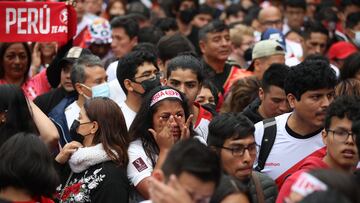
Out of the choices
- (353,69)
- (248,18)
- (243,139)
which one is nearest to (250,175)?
(243,139)

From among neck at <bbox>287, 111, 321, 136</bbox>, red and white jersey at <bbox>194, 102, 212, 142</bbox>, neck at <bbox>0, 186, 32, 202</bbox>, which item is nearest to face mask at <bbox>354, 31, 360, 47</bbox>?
red and white jersey at <bbox>194, 102, 212, 142</bbox>

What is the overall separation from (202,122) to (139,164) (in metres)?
1.23

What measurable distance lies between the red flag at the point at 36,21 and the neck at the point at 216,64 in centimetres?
231

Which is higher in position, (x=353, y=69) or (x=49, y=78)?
(x=353, y=69)

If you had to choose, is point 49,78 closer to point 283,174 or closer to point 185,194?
point 283,174

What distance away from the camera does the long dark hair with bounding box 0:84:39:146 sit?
654 centimetres

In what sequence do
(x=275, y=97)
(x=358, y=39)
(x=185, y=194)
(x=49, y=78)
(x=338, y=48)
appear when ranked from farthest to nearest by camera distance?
1. (x=338, y=48)
2. (x=358, y=39)
3. (x=49, y=78)
4. (x=275, y=97)
5. (x=185, y=194)

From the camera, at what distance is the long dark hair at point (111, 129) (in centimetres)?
666

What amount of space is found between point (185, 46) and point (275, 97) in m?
2.21

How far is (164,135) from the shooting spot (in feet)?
22.3

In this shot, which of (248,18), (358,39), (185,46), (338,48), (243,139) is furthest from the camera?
(248,18)

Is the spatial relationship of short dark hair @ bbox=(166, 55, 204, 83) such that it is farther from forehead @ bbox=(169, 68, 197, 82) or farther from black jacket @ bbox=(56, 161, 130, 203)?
black jacket @ bbox=(56, 161, 130, 203)

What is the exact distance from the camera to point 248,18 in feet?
52.5

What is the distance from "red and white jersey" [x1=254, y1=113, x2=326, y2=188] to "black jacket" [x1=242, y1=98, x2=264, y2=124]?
104cm
